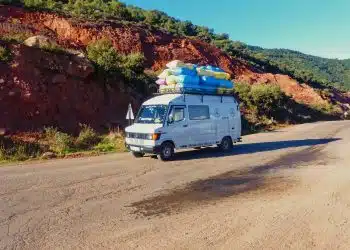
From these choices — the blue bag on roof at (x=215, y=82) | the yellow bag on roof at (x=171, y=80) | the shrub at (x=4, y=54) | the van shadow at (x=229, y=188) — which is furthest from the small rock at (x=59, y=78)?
the van shadow at (x=229, y=188)

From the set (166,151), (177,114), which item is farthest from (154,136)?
(177,114)

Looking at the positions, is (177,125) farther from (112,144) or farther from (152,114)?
(112,144)

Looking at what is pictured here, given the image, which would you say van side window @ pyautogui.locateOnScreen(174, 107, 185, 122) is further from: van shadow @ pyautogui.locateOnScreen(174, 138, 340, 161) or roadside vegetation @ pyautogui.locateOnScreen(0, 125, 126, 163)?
roadside vegetation @ pyautogui.locateOnScreen(0, 125, 126, 163)

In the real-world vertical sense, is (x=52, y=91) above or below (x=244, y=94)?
below

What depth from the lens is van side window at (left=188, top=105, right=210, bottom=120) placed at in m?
15.3

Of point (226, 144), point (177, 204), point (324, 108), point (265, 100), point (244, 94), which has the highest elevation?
point (244, 94)

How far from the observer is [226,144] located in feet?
56.0

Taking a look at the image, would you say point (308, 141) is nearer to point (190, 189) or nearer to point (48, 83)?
point (190, 189)

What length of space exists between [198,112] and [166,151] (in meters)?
2.19

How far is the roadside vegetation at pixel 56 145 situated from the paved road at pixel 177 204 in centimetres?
253

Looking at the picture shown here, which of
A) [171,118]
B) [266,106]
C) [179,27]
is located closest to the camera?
[171,118]

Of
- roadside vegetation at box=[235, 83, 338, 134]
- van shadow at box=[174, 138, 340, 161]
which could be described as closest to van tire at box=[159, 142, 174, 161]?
van shadow at box=[174, 138, 340, 161]

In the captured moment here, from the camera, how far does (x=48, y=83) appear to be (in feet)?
74.7

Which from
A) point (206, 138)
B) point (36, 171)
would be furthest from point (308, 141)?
point (36, 171)
